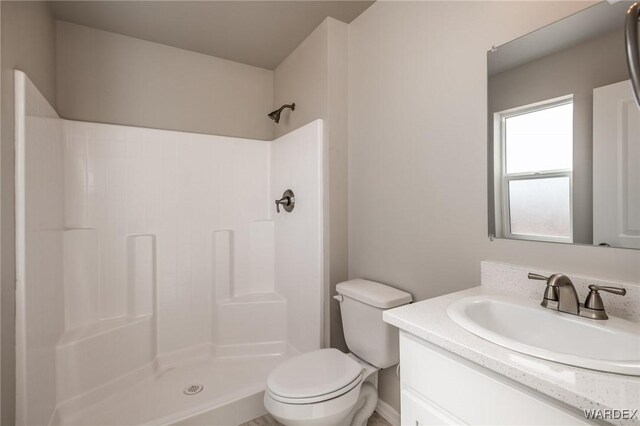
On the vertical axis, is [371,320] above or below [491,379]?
below

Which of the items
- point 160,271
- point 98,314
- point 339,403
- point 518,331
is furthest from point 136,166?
point 518,331

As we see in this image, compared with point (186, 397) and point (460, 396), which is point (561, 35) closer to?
point (460, 396)

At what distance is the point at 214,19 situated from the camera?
185 centimetres

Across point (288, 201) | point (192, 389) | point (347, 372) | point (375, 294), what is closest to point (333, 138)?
point (288, 201)

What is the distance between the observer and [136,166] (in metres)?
2.06

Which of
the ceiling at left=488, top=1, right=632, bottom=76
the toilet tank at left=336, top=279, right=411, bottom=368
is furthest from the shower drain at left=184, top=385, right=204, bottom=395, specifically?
the ceiling at left=488, top=1, right=632, bottom=76

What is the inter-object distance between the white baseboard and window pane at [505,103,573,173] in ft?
4.42

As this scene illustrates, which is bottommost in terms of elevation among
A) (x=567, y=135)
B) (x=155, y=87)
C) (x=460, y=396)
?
(x=460, y=396)

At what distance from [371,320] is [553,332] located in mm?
762

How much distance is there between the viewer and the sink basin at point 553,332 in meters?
0.60

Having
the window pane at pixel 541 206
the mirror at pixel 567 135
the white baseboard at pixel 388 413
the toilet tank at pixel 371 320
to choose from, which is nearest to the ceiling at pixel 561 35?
the mirror at pixel 567 135

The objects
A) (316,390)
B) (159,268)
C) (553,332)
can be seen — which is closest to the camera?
(553,332)

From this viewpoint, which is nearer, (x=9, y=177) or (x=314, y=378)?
(x=9, y=177)

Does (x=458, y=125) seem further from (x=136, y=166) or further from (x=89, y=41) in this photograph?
(x=89, y=41)
